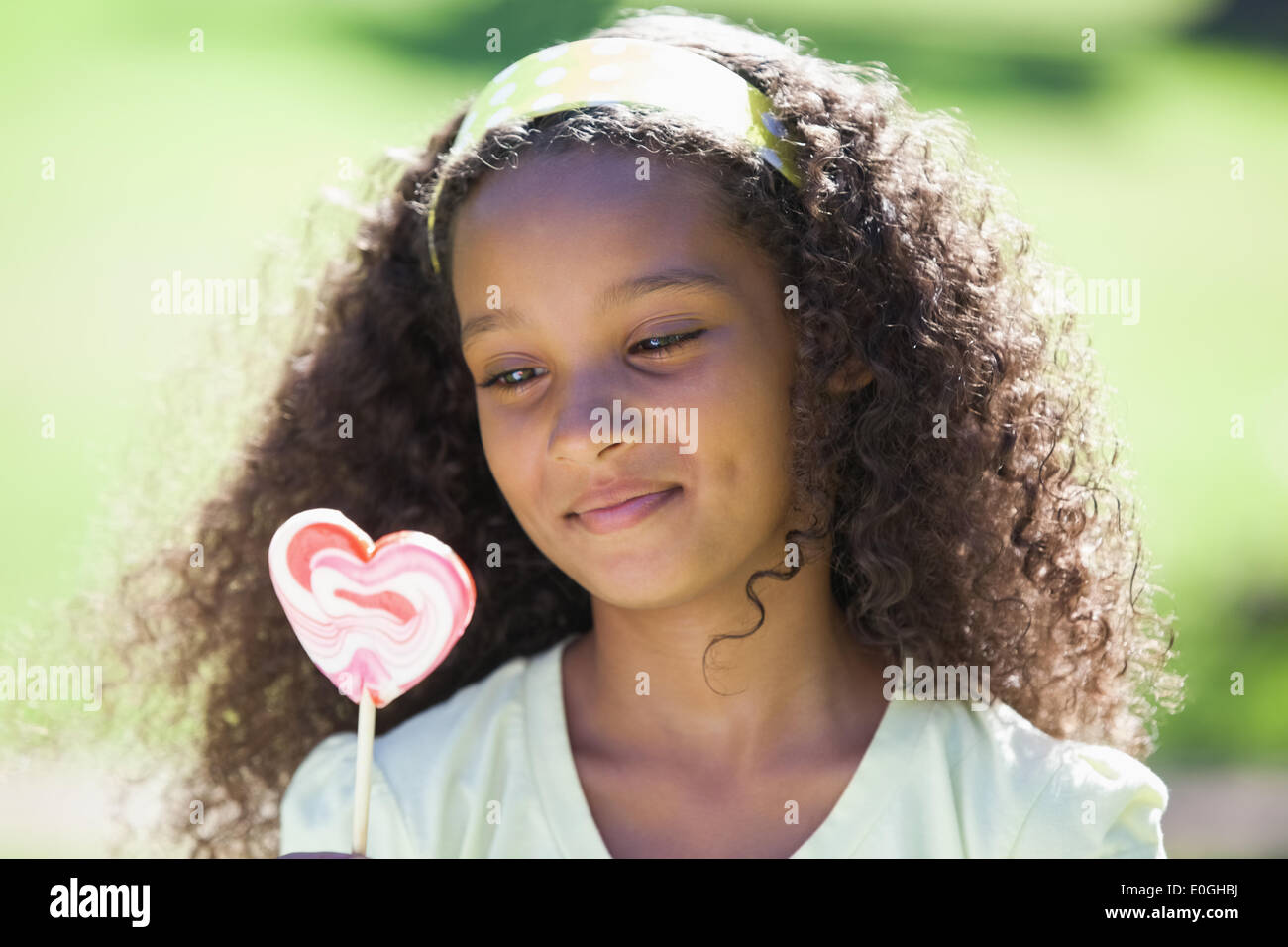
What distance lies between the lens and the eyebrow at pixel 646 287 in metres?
1.93

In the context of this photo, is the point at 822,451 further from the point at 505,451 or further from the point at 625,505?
the point at 505,451

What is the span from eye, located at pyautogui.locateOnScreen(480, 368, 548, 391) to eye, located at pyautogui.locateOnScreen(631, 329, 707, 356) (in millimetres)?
160

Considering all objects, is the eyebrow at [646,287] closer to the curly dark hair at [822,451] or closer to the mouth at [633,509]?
the curly dark hair at [822,451]

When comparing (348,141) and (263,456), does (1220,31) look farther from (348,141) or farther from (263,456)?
(263,456)

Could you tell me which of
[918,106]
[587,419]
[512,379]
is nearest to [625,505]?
[587,419]

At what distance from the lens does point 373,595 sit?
6.24 feet

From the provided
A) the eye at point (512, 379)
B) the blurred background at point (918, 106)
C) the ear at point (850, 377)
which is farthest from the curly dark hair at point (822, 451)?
the blurred background at point (918, 106)

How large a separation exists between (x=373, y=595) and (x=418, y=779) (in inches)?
16.0

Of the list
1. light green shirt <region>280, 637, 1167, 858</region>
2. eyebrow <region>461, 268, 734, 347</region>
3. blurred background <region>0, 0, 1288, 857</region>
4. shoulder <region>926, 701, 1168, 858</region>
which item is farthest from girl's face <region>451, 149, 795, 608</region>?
blurred background <region>0, 0, 1288, 857</region>

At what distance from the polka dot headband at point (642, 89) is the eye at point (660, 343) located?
13.0 inches

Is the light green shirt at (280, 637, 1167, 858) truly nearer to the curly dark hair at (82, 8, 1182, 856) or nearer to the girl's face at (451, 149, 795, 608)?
the curly dark hair at (82, 8, 1182, 856)

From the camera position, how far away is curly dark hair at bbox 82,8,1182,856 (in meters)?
2.12
